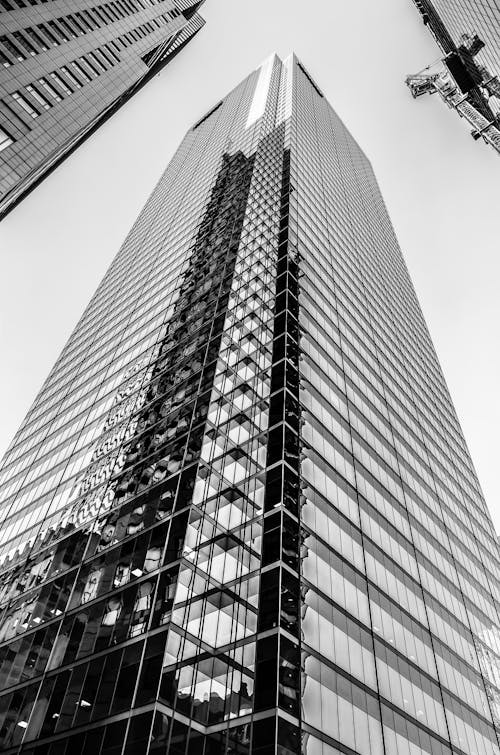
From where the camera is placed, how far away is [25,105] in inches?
1737

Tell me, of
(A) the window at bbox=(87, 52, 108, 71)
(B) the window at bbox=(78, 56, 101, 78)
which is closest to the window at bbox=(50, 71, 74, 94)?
(B) the window at bbox=(78, 56, 101, 78)

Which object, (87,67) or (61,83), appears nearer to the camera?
(61,83)

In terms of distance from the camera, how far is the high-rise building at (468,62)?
6481 cm

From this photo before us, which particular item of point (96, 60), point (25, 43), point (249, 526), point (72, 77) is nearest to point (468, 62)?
point (96, 60)

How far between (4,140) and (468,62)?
78.4 m

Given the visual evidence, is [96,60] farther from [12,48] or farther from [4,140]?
[4,140]

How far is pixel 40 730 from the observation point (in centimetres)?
2564

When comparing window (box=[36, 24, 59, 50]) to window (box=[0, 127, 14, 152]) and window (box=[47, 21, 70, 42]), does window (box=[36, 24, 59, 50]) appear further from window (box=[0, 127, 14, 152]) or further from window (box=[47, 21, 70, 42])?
window (box=[0, 127, 14, 152])

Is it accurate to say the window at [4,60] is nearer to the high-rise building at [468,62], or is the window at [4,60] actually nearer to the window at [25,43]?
the window at [25,43]

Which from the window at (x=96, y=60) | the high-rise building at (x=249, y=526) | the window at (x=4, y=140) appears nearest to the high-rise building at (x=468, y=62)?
the high-rise building at (x=249, y=526)

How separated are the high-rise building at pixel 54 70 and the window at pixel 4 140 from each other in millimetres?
68

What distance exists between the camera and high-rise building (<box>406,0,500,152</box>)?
64.8 m

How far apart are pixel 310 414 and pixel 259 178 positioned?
128ft

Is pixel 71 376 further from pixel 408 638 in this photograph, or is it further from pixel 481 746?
pixel 481 746
